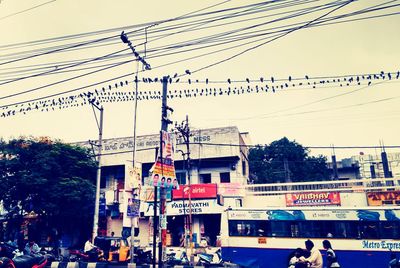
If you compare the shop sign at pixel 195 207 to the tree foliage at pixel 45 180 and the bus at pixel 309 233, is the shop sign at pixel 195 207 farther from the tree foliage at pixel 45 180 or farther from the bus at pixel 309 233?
the bus at pixel 309 233

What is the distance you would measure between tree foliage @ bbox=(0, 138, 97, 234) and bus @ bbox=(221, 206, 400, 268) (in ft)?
45.1

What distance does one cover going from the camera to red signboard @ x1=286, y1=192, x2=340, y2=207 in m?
25.8

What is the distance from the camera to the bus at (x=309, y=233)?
49.1 feet

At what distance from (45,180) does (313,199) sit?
20848mm

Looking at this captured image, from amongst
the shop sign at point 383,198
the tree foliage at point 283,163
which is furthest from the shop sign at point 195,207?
the tree foliage at point 283,163

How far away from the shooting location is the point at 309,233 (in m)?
16.1

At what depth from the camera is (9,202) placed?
24.9m

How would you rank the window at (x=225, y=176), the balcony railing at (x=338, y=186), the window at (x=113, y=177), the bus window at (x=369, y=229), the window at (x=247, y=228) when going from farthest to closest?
the window at (x=113, y=177) < the window at (x=225, y=176) < the balcony railing at (x=338, y=186) < the window at (x=247, y=228) < the bus window at (x=369, y=229)

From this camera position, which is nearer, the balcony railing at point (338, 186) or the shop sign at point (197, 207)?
the balcony railing at point (338, 186)

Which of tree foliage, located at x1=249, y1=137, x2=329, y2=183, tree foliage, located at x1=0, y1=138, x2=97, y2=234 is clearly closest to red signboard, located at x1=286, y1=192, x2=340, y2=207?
tree foliage, located at x1=249, y1=137, x2=329, y2=183

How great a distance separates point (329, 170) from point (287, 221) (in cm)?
3488

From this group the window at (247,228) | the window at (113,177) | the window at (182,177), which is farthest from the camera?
the window at (113,177)

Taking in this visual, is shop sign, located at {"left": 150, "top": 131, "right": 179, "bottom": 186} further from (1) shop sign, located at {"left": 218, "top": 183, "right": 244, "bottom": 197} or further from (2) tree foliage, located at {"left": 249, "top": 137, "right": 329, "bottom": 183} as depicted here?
(2) tree foliage, located at {"left": 249, "top": 137, "right": 329, "bottom": 183}

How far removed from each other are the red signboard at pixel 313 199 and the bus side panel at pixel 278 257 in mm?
10845
